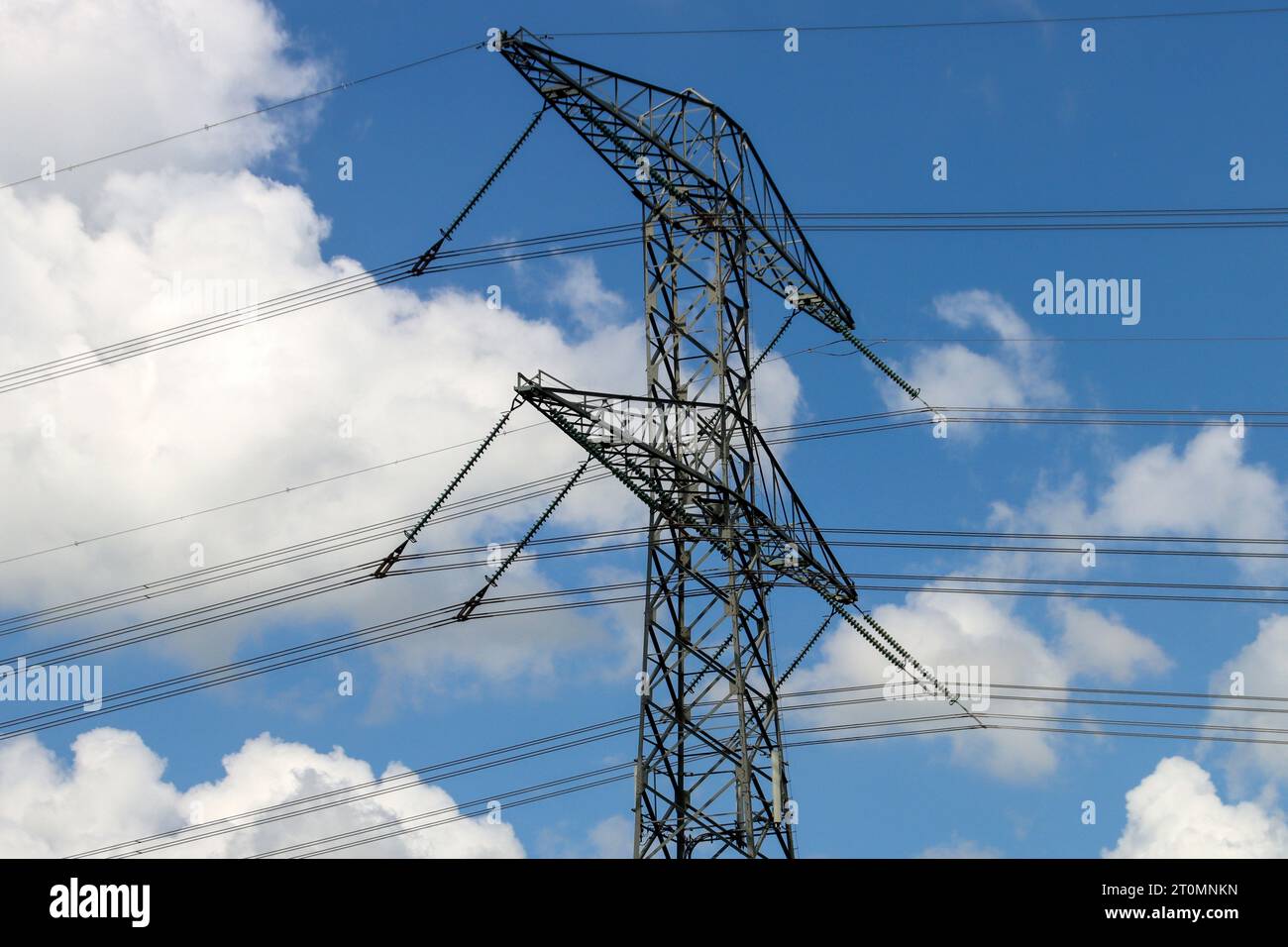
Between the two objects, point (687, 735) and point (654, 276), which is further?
point (654, 276)

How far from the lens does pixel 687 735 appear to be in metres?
39.3
